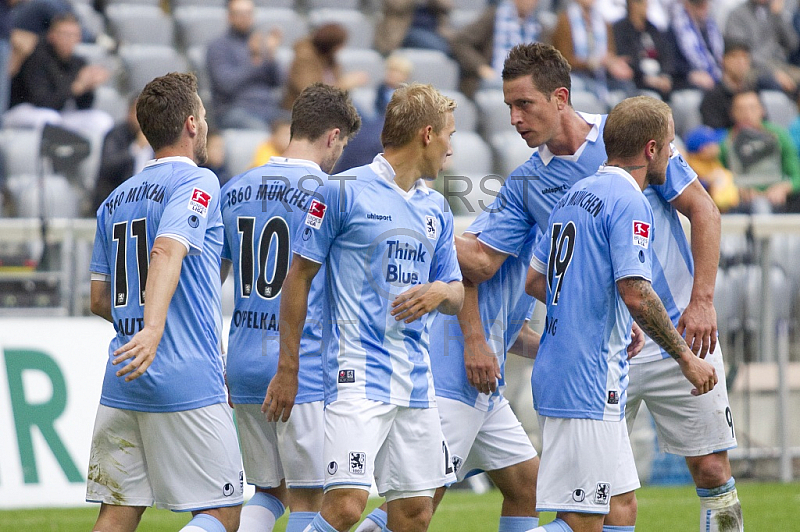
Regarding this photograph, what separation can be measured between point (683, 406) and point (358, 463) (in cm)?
201

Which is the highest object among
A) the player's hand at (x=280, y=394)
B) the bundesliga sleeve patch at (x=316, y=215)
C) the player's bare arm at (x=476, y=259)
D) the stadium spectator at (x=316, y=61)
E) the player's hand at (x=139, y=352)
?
the stadium spectator at (x=316, y=61)

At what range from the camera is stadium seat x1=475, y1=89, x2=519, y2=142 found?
13219 mm

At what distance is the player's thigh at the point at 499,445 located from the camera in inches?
219

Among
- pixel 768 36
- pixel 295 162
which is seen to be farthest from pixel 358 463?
pixel 768 36

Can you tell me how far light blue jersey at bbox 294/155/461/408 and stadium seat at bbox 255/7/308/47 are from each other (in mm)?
9436

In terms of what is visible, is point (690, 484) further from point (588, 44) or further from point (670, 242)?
point (588, 44)

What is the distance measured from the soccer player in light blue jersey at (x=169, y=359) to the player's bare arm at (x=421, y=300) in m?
0.88

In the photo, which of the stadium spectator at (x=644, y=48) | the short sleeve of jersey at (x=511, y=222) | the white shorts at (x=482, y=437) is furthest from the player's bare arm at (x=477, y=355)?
the stadium spectator at (x=644, y=48)

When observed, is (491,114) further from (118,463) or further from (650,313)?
(118,463)

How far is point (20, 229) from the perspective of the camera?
28.4 feet

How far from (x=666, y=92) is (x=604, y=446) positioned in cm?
1010

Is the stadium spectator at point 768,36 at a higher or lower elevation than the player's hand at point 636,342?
higher

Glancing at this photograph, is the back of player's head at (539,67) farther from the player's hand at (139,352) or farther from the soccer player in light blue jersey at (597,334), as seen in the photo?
the player's hand at (139,352)

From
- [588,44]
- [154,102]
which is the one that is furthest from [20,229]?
[588,44]
